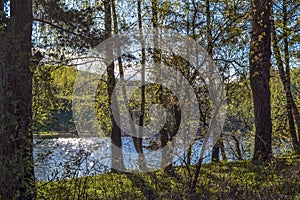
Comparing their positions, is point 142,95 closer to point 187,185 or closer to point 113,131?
point 113,131

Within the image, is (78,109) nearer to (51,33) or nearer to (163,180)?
(51,33)

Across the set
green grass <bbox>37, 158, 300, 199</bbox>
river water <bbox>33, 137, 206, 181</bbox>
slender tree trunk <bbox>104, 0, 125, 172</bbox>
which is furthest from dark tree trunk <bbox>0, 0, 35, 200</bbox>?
slender tree trunk <bbox>104, 0, 125, 172</bbox>

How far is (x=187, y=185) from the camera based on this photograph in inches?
195

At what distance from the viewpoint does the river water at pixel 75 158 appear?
4.07 metres

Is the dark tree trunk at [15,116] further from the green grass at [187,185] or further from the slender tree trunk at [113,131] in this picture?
the slender tree trunk at [113,131]

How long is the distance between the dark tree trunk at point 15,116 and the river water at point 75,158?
0.61 ft

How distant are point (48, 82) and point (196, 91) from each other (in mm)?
1992

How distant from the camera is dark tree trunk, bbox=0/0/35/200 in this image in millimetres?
3506

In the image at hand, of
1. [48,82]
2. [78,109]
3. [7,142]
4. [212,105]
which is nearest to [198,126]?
[212,105]

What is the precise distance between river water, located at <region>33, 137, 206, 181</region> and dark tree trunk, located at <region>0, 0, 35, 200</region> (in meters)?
0.18

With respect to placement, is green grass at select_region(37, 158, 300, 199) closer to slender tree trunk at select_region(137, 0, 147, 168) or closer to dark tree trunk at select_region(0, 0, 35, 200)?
dark tree trunk at select_region(0, 0, 35, 200)

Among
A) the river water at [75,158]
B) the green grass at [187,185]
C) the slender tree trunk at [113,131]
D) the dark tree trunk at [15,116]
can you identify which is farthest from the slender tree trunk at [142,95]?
the dark tree trunk at [15,116]

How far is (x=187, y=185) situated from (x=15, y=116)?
8.41 feet

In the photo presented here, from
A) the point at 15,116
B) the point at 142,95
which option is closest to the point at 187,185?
the point at 15,116
